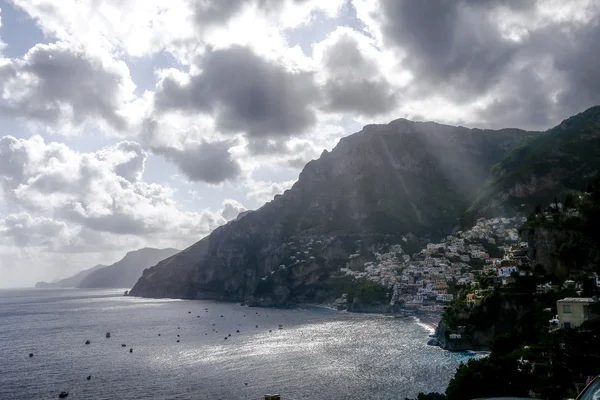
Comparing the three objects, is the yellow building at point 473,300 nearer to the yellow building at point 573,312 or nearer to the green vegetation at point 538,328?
the green vegetation at point 538,328

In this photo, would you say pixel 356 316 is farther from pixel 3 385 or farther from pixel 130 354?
pixel 3 385

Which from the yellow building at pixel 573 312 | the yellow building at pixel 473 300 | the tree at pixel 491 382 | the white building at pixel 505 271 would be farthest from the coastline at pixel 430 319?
the tree at pixel 491 382

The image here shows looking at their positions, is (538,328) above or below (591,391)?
below

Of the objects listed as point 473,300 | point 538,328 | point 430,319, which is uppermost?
point 473,300

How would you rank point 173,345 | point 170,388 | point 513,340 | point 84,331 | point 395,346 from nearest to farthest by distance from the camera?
1. point 513,340
2. point 170,388
3. point 395,346
4. point 173,345
5. point 84,331

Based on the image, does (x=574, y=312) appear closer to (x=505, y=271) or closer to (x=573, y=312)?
(x=573, y=312)

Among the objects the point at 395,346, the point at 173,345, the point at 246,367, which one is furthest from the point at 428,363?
the point at 173,345

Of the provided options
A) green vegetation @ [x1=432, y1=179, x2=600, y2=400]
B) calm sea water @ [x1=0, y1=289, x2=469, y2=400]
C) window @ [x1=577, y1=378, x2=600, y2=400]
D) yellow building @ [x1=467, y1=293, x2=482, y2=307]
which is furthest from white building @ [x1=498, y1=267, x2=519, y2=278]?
window @ [x1=577, y1=378, x2=600, y2=400]

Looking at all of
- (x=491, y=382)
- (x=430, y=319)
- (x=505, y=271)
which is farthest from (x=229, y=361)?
(x=430, y=319)
